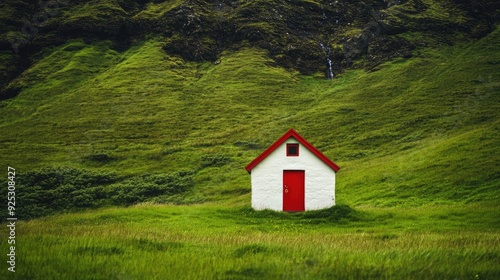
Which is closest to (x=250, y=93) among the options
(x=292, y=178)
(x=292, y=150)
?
(x=292, y=150)

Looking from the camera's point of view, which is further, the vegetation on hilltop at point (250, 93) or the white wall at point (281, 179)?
the vegetation on hilltop at point (250, 93)

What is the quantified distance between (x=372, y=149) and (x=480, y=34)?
88.5 m

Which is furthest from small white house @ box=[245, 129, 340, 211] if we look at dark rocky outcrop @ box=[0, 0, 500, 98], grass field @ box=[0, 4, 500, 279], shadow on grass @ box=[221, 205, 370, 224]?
dark rocky outcrop @ box=[0, 0, 500, 98]

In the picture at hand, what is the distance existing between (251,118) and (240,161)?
2909cm

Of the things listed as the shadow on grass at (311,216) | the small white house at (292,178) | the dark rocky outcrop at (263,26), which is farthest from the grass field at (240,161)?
the dark rocky outcrop at (263,26)

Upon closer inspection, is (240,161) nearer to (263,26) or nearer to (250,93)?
(250,93)

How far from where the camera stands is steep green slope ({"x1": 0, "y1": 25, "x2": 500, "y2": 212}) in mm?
45250

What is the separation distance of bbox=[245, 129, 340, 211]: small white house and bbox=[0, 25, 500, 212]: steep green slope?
799 centimetres

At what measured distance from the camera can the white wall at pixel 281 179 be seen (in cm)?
3131

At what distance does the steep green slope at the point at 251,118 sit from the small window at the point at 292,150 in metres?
9.78

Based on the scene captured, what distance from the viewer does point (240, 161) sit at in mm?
64438

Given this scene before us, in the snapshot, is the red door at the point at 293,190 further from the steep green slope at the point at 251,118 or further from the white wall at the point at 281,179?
the steep green slope at the point at 251,118

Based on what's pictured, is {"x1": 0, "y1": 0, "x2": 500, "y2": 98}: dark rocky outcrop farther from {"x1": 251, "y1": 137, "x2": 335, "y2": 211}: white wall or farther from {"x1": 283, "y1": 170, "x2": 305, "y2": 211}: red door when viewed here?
{"x1": 283, "y1": 170, "x2": 305, "y2": 211}: red door

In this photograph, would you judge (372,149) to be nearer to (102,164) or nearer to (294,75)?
(102,164)
